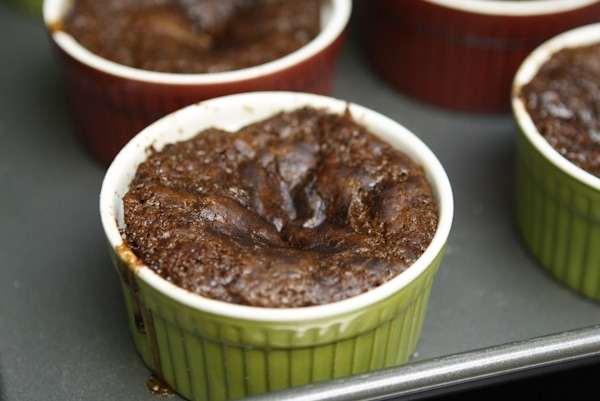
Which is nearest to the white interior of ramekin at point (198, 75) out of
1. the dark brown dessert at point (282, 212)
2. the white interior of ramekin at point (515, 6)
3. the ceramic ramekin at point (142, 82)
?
the ceramic ramekin at point (142, 82)

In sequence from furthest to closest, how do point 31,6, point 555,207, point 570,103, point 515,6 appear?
point 31,6
point 515,6
point 570,103
point 555,207

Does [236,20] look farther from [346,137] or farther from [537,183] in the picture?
[537,183]

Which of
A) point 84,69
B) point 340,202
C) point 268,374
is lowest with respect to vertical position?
point 268,374

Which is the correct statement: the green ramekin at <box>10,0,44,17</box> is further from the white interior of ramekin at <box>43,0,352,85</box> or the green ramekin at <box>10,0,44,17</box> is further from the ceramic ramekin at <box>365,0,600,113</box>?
the ceramic ramekin at <box>365,0,600,113</box>

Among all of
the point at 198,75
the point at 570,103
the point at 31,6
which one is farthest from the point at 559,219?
the point at 31,6

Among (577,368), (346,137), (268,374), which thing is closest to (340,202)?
(346,137)

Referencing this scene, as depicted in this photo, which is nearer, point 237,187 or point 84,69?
point 237,187

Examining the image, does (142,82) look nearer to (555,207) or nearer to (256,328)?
(256,328)
